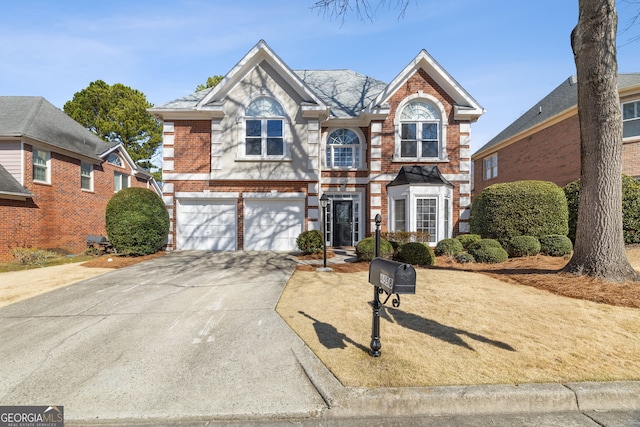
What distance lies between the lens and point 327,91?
52.2 ft

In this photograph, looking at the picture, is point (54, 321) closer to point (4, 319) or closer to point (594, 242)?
point (4, 319)

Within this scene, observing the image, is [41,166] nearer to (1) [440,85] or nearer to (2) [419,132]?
(2) [419,132]

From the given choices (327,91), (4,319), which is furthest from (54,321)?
(327,91)

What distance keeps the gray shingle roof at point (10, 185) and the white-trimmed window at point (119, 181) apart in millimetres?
6602

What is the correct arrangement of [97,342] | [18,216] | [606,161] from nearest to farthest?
[97,342] < [606,161] < [18,216]

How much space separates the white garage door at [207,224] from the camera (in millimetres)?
13234

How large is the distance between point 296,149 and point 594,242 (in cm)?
1047

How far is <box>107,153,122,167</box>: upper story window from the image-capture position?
19119 mm

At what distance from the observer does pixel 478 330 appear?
14.2ft

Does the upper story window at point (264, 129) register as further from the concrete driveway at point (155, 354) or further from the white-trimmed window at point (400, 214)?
the concrete driveway at point (155, 354)

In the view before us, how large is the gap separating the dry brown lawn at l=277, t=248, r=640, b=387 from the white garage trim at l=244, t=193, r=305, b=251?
6159 mm

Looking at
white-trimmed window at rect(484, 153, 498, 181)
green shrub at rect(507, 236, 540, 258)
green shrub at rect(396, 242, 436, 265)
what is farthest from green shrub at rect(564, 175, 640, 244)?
white-trimmed window at rect(484, 153, 498, 181)

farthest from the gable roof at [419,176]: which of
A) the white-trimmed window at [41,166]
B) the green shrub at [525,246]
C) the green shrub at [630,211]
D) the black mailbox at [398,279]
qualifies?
the white-trimmed window at [41,166]

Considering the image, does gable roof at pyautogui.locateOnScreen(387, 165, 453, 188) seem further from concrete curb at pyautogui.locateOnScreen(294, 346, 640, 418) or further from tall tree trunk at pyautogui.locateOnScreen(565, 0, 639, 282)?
concrete curb at pyautogui.locateOnScreen(294, 346, 640, 418)
